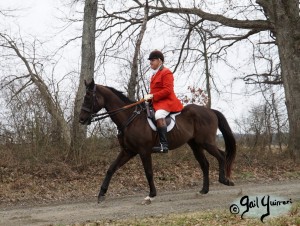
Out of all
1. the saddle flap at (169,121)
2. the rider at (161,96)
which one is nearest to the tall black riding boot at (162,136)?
the rider at (161,96)

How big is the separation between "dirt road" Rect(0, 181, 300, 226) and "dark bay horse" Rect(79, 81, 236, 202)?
37cm

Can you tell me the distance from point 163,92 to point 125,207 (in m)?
2.50

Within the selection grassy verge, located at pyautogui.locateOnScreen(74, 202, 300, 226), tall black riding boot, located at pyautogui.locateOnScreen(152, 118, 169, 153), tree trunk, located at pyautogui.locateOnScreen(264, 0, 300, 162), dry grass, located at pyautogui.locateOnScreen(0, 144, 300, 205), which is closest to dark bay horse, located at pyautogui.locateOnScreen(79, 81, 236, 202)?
tall black riding boot, located at pyautogui.locateOnScreen(152, 118, 169, 153)

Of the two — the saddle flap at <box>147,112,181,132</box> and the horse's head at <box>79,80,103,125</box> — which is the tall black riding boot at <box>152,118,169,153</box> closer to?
the saddle flap at <box>147,112,181,132</box>

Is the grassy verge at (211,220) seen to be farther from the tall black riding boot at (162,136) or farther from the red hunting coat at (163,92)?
the red hunting coat at (163,92)

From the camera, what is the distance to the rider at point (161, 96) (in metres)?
9.59

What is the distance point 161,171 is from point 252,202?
592 cm

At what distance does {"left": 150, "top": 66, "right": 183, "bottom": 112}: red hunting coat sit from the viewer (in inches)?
382

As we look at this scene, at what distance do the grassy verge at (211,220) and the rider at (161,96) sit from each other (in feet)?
7.20

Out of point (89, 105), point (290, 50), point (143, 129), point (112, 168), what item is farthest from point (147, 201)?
point (290, 50)

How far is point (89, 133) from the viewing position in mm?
14328

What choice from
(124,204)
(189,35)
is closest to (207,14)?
(189,35)

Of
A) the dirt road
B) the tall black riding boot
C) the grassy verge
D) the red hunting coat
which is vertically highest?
the red hunting coat

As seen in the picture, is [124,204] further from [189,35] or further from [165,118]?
[189,35]
